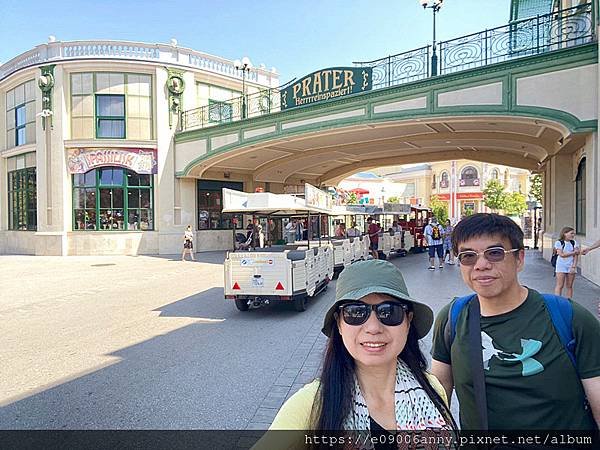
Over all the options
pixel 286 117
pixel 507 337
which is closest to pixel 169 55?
pixel 286 117

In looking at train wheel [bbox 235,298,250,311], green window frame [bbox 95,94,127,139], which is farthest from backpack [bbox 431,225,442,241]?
green window frame [bbox 95,94,127,139]

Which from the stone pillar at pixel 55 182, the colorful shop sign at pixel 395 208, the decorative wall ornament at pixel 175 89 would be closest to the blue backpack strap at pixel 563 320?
the colorful shop sign at pixel 395 208

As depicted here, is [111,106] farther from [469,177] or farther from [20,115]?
[469,177]

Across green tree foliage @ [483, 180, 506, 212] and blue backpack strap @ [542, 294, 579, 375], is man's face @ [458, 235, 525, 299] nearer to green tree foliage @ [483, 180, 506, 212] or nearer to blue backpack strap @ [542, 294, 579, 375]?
blue backpack strap @ [542, 294, 579, 375]

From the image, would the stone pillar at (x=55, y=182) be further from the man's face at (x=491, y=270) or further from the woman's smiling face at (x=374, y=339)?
the woman's smiling face at (x=374, y=339)

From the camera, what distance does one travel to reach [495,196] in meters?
51.9

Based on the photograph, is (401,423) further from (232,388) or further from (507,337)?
(232,388)

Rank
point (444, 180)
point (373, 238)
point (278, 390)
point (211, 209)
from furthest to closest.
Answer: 1. point (444, 180)
2. point (211, 209)
3. point (373, 238)
4. point (278, 390)

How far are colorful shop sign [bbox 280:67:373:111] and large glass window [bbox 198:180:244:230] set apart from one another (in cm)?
799

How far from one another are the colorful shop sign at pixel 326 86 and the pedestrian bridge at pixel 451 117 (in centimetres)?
41

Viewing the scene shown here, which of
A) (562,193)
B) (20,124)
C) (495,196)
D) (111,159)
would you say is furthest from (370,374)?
(495,196)

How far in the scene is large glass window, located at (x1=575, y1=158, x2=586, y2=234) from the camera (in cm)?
1387

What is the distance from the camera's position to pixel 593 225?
11125 millimetres

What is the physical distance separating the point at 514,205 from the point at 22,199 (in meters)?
50.8
